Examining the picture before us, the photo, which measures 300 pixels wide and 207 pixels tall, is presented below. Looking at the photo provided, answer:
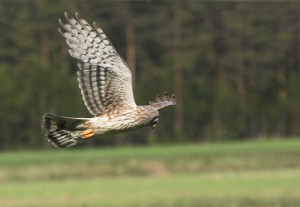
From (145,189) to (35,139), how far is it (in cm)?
2536

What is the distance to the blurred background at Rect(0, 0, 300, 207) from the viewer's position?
158 feet

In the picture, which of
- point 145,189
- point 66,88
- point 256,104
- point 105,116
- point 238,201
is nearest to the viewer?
point 105,116

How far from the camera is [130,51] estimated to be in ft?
209

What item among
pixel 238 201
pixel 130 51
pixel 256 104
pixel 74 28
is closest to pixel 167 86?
pixel 130 51

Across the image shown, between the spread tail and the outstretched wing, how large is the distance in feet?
1.56

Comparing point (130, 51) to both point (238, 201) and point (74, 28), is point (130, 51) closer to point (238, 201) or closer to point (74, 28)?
point (238, 201)

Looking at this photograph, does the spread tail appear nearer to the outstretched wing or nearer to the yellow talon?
the yellow talon

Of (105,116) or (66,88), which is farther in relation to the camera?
(66,88)

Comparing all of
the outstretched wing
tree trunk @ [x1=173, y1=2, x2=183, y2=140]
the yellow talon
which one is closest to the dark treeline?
tree trunk @ [x1=173, y1=2, x2=183, y2=140]

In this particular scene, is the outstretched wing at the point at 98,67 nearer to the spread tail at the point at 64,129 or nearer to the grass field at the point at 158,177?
the spread tail at the point at 64,129

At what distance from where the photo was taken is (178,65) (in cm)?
6612

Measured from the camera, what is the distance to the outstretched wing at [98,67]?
995 cm

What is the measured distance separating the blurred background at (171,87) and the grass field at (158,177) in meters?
0.10

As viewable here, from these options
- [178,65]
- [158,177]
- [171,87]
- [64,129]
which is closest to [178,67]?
[178,65]
